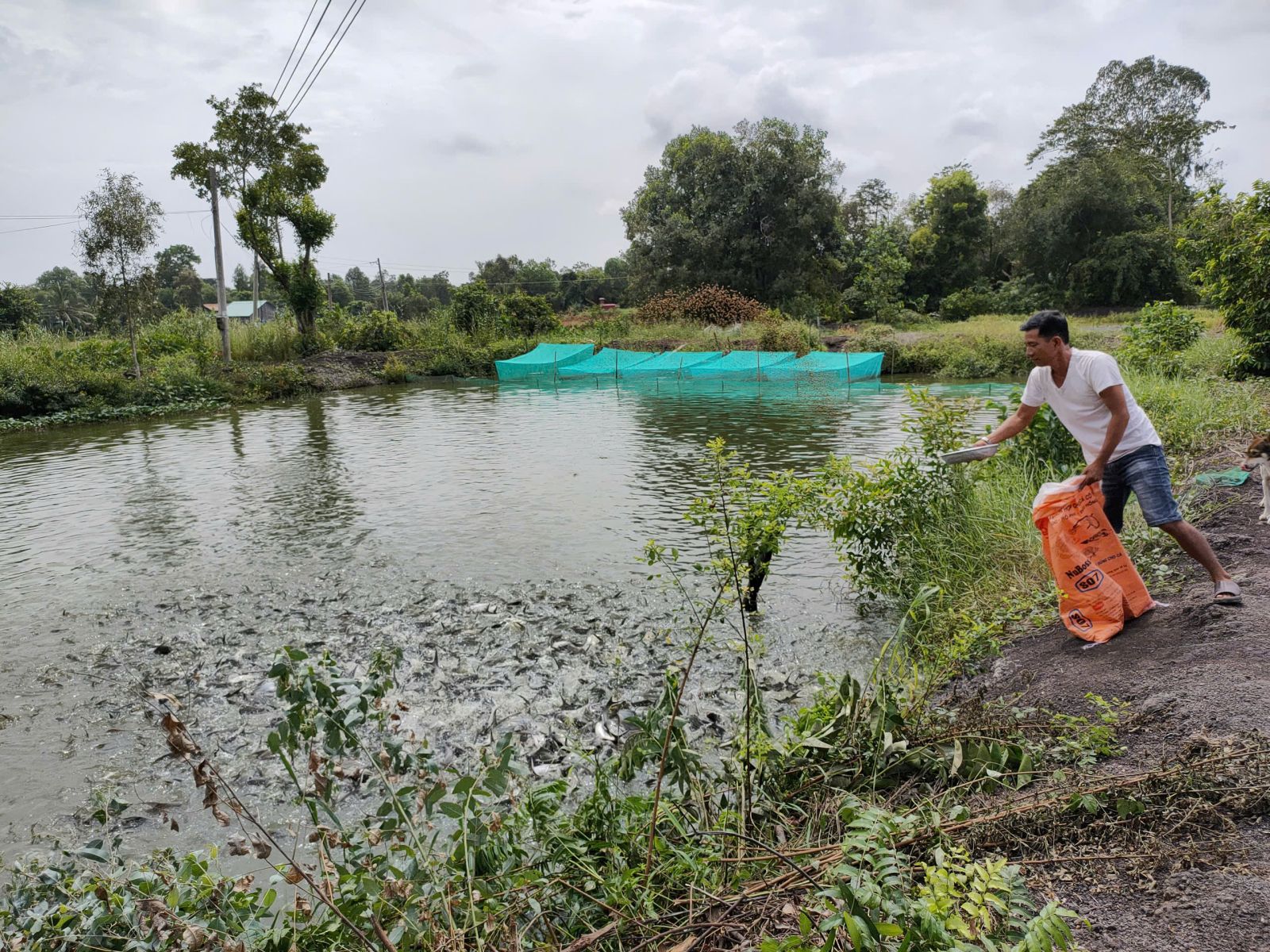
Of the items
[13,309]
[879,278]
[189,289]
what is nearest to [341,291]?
[189,289]

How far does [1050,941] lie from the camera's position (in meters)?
1.65

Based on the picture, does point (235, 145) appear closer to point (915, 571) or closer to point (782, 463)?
point (782, 463)

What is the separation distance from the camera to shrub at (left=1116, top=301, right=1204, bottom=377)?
1090 cm

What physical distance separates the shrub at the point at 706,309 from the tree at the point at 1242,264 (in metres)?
18.9

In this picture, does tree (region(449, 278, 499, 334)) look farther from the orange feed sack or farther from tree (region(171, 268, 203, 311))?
tree (region(171, 268, 203, 311))

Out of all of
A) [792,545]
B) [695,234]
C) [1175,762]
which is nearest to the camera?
[1175,762]

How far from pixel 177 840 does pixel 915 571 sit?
4.59 meters

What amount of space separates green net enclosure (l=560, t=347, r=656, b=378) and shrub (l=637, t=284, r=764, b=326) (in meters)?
6.16

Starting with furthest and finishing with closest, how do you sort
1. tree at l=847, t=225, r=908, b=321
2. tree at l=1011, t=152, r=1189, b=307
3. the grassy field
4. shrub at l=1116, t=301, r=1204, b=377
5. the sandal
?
tree at l=847, t=225, r=908, b=321 < tree at l=1011, t=152, r=1189, b=307 < the grassy field < shrub at l=1116, t=301, r=1204, b=377 < the sandal

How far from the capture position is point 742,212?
33.8 m

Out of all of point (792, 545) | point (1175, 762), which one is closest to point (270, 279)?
point (792, 545)

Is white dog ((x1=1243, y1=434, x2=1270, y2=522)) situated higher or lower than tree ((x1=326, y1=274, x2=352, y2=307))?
lower

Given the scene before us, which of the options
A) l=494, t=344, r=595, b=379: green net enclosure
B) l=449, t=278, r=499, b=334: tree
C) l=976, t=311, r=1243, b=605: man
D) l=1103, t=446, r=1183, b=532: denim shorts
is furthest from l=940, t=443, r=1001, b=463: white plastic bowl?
l=449, t=278, r=499, b=334: tree

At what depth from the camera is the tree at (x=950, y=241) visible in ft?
125
